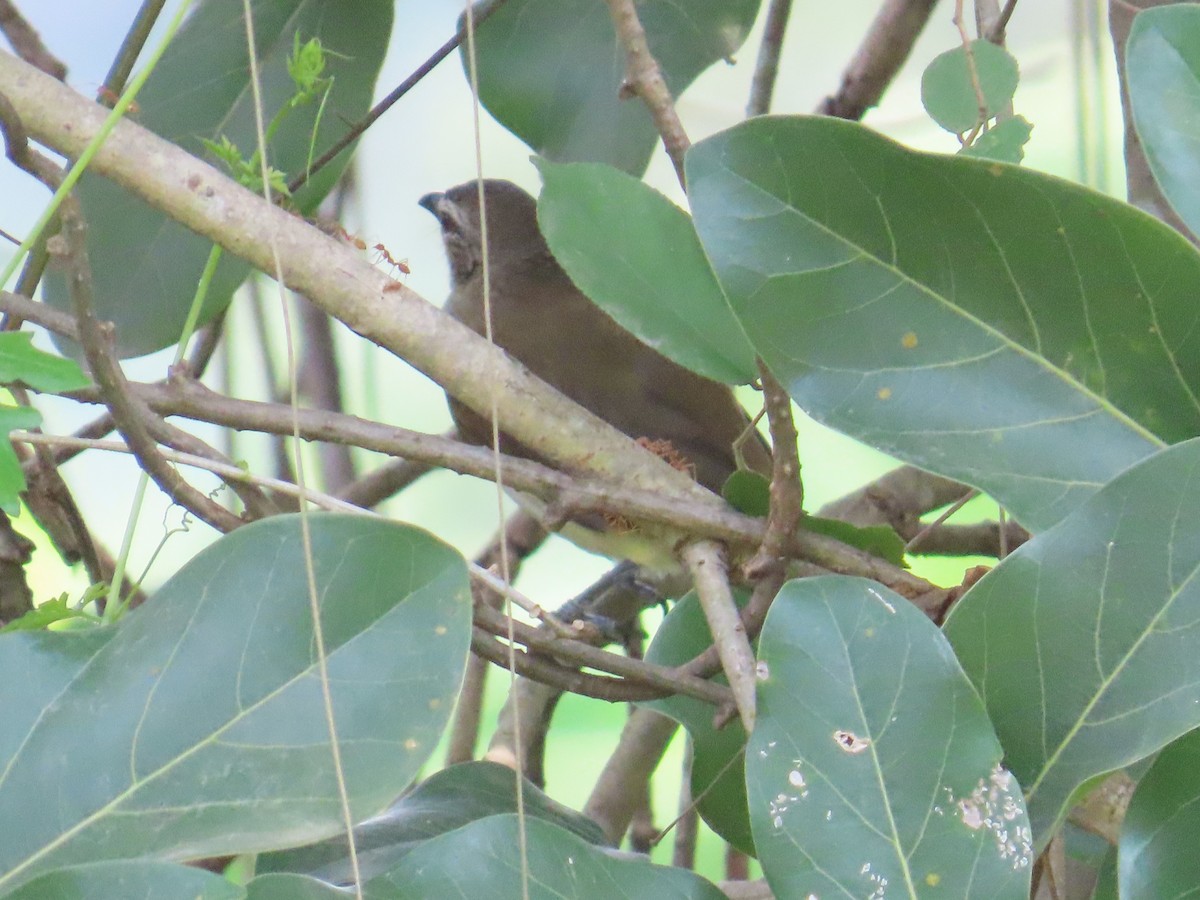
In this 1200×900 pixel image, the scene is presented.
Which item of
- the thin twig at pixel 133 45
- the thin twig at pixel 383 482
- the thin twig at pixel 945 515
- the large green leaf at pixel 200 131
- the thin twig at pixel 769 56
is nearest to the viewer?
the thin twig at pixel 945 515

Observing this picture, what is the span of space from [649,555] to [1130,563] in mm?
1144

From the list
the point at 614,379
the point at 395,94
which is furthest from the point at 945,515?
the point at 614,379

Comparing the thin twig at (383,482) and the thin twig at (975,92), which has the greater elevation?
the thin twig at (975,92)

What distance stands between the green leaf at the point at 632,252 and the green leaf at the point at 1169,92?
0.29 m

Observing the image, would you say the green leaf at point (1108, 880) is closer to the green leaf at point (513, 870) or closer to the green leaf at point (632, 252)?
the green leaf at point (513, 870)

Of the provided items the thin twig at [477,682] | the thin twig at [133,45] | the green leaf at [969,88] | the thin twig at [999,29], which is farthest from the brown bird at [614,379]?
the green leaf at [969,88]

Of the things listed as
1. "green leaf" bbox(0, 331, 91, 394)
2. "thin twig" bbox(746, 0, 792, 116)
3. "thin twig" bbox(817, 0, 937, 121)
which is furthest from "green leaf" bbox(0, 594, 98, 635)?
"thin twig" bbox(817, 0, 937, 121)

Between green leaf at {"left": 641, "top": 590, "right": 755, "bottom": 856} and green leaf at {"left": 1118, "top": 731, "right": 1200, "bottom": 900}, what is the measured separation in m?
0.29

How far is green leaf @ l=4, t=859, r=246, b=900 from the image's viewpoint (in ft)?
2.14

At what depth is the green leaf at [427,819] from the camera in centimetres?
88

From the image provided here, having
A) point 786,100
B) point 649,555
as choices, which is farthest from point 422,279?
point 649,555

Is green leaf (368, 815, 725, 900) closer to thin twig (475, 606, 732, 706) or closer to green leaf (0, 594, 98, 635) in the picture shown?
thin twig (475, 606, 732, 706)

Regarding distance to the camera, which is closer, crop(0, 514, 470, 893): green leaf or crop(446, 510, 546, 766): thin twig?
crop(0, 514, 470, 893): green leaf

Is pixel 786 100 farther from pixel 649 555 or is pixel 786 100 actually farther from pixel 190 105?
pixel 190 105
